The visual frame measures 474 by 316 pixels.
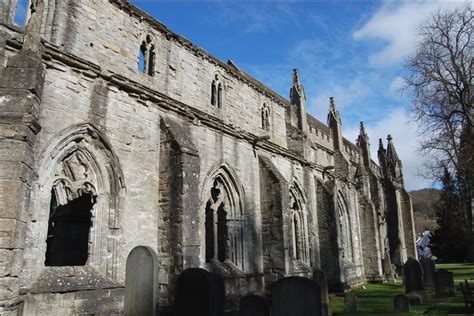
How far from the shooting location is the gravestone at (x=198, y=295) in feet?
19.6

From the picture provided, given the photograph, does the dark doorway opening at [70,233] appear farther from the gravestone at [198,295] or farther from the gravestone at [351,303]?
the gravestone at [351,303]

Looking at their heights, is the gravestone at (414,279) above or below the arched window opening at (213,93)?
below

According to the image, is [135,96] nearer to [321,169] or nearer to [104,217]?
[104,217]

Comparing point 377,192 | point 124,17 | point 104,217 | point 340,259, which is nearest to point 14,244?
point 104,217

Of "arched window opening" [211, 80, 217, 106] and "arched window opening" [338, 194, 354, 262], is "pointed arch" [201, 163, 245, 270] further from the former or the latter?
"arched window opening" [338, 194, 354, 262]

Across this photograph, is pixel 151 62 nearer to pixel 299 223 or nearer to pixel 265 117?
pixel 265 117

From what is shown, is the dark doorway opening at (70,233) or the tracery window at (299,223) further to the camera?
the tracery window at (299,223)

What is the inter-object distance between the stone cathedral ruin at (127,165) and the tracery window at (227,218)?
48 mm

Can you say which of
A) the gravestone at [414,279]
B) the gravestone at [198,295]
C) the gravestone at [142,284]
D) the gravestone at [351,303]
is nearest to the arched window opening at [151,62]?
the gravestone at [142,284]

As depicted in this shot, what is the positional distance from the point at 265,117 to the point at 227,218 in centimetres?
544

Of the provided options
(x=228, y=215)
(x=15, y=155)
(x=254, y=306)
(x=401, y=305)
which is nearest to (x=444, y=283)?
(x=401, y=305)

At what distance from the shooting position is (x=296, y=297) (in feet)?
19.6

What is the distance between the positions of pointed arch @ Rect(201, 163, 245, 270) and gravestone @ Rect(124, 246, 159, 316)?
607 cm

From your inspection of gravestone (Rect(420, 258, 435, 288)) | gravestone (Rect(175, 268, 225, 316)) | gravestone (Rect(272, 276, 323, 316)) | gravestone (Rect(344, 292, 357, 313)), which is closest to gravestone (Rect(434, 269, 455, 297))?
gravestone (Rect(420, 258, 435, 288))
